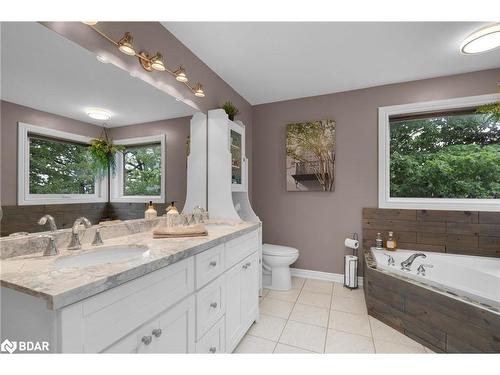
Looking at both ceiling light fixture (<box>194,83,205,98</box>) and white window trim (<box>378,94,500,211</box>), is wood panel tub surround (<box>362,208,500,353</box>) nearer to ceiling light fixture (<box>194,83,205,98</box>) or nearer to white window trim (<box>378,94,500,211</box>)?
white window trim (<box>378,94,500,211</box>)

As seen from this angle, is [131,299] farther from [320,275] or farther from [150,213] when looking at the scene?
[320,275]

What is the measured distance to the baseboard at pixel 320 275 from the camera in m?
2.83

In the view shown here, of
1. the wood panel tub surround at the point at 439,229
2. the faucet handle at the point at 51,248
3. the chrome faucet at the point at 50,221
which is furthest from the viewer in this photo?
the wood panel tub surround at the point at 439,229

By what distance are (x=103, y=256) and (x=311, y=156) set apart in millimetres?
2493

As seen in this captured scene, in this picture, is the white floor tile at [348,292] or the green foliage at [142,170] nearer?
the green foliage at [142,170]

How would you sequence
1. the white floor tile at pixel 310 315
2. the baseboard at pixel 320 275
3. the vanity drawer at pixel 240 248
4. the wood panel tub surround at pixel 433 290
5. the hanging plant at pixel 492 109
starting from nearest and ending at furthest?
the wood panel tub surround at pixel 433 290 < the vanity drawer at pixel 240 248 < the white floor tile at pixel 310 315 < the hanging plant at pixel 492 109 < the baseboard at pixel 320 275

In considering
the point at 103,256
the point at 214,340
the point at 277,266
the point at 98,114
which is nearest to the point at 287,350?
the point at 214,340

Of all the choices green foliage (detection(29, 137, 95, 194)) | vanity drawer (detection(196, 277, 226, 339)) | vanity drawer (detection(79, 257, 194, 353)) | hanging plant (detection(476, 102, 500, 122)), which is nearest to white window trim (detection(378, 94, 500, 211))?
hanging plant (detection(476, 102, 500, 122))

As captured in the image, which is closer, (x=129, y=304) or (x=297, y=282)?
(x=129, y=304)

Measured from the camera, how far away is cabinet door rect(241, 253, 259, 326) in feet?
Answer: 5.61

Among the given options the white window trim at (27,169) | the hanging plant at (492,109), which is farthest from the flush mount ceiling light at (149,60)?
the hanging plant at (492,109)

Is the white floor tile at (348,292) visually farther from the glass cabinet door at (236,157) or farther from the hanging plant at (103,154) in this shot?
the hanging plant at (103,154)

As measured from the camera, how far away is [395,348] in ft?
5.36

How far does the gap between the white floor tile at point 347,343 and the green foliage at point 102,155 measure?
1.94 meters
